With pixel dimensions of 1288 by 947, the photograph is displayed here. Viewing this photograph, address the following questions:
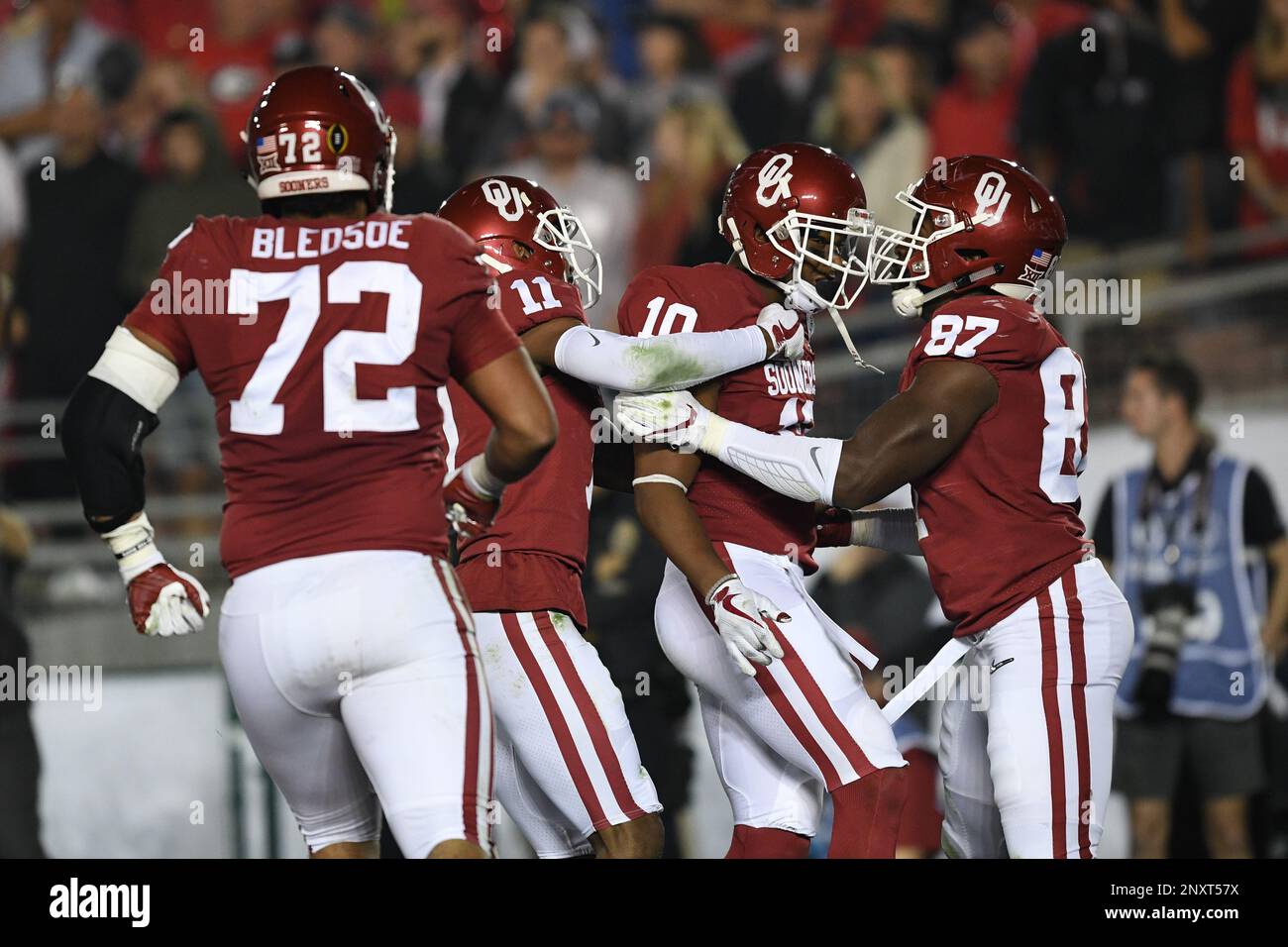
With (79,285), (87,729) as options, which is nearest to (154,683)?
(87,729)

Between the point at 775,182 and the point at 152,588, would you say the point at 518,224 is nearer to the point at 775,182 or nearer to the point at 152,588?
the point at 775,182

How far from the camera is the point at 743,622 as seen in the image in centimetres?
393

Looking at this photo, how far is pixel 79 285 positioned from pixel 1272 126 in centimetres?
608

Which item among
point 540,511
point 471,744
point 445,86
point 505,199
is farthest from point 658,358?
point 445,86

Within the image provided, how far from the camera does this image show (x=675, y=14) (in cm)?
1005

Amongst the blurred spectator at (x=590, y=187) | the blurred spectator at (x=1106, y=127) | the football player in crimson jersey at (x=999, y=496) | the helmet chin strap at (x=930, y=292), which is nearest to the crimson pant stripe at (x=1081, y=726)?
the football player in crimson jersey at (x=999, y=496)

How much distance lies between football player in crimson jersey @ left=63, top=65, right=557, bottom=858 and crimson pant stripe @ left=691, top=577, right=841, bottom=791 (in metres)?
0.97

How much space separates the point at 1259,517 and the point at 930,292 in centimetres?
375

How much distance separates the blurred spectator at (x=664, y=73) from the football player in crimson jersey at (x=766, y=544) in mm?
5105

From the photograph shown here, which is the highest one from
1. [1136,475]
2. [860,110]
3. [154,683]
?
[860,110]

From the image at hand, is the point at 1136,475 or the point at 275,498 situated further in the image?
the point at 1136,475

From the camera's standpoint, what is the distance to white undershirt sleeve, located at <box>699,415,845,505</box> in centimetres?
410

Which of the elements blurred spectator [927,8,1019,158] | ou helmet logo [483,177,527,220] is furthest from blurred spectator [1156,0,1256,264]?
ou helmet logo [483,177,527,220]
